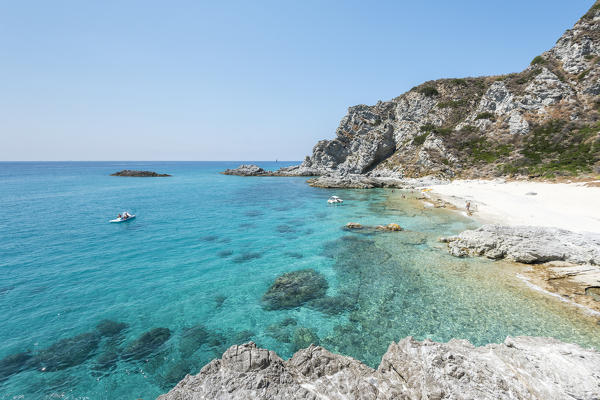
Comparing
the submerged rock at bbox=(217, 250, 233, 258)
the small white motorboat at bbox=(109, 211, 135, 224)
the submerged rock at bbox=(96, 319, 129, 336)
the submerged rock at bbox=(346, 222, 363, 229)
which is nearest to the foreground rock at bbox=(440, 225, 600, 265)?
the submerged rock at bbox=(346, 222, 363, 229)

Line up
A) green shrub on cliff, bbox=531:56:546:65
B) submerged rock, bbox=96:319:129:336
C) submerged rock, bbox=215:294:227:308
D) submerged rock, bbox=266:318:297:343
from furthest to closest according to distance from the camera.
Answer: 1. green shrub on cliff, bbox=531:56:546:65
2. submerged rock, bbox=215:294:227:308
3. submerged rock, bbox=96:319:129:336
4. submerged rock, bbox=266:318:297:343

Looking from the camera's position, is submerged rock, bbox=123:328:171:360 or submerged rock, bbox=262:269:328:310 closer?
submerged rock, bbox=123:328:171:360

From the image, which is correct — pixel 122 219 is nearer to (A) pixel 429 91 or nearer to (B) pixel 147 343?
(B) pixel 147 343

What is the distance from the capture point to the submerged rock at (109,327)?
1093 centimetres

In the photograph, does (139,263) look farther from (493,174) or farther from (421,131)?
(421,131)

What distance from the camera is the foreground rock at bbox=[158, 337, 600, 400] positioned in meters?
4.92

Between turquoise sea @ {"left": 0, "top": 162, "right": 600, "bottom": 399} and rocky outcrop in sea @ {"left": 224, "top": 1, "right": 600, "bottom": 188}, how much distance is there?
41.8 metres

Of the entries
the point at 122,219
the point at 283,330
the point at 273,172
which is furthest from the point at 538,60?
the point at 122,219

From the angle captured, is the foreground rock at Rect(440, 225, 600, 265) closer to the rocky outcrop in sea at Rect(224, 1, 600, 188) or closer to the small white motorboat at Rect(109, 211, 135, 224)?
the small white motorboat at Rect(109, 211, 135, 224)

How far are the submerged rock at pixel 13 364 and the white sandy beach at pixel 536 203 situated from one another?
34910 millimetres

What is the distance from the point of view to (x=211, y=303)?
43.6 feet

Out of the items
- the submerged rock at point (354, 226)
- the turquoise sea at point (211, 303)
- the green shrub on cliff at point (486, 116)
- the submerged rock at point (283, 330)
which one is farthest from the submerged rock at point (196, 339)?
the green shrub on cliff at point (486, 116)

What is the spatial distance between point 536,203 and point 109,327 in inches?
1733

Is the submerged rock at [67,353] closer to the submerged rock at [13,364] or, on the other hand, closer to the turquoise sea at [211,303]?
the turquoise sea at [211,303]
